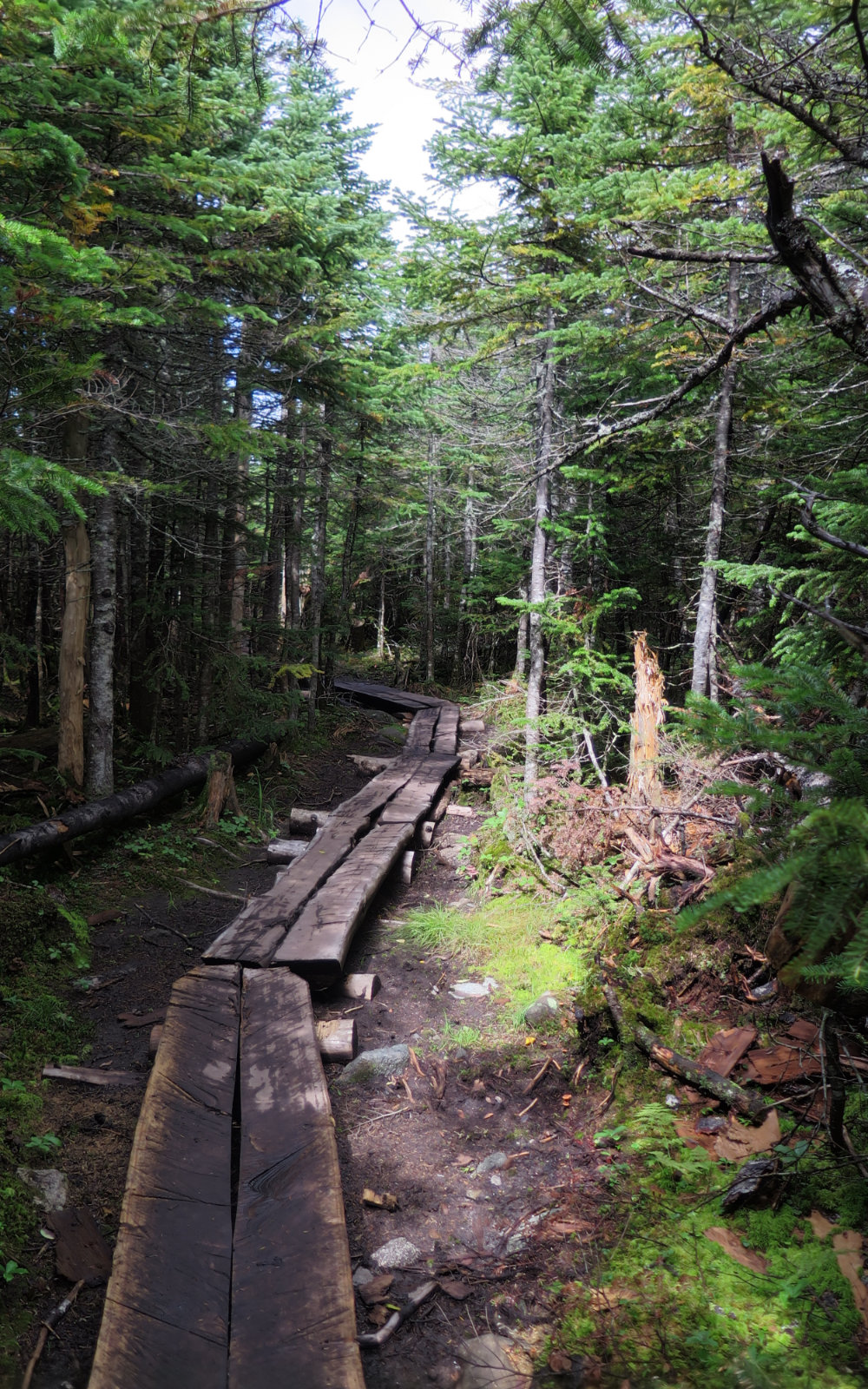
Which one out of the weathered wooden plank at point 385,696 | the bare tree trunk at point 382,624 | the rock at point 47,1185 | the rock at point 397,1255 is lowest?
the rock at point 397,1255

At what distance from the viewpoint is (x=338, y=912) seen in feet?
20.4

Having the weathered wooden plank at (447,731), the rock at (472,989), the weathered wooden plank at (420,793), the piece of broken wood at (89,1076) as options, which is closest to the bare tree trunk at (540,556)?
the weathered wooden plank at (420,793)

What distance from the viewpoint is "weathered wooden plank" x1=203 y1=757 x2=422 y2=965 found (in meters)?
5.66

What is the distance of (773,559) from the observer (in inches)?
424

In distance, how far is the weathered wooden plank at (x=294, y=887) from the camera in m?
5.66

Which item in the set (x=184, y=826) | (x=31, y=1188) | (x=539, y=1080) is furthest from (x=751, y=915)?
(x=184, y=826)

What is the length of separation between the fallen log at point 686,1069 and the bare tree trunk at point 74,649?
22.8ft

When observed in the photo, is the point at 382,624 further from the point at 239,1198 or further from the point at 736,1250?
the point at 736,1250

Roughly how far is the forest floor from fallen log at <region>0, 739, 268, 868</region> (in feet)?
1.44

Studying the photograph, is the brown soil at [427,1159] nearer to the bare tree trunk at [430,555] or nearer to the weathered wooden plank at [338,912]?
the weathered wooden plank at [338,912]

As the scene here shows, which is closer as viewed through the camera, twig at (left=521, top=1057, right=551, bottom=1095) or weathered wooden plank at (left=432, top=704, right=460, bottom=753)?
twig at (left=521, top=1057, right=551, bottom=1095)

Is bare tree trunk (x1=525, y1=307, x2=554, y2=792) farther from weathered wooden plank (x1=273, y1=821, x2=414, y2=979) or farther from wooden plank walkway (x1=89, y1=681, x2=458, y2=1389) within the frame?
wooden plank walkway (x1=89, y1=681, x2=458, y2=1389)

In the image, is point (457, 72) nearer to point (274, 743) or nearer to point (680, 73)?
point (680, 73)

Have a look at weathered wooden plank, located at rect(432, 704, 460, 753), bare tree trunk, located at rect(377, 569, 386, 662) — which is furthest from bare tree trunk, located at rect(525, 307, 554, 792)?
bare tree trunk, located at rect(377, 569, 386, 662)
